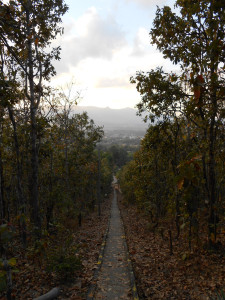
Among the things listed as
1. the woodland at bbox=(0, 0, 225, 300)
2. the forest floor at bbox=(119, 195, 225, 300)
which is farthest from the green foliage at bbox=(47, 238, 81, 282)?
the forest floor at bbox=(119, 195, 225, 300)

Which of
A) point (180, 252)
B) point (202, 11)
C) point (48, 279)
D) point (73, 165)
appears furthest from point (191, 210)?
point (73, 165)

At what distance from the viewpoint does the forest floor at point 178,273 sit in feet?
18.8

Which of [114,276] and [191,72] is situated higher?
[191,72]

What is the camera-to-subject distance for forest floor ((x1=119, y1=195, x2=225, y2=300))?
5742 millimetres

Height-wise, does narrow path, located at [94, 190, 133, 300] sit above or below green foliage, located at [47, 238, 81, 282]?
below

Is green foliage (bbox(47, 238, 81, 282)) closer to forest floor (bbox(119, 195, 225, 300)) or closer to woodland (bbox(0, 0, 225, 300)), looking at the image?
woodland (bbox(0, 0, 225, 300))

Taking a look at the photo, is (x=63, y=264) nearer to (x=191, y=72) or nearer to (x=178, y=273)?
(x=178, y=273)

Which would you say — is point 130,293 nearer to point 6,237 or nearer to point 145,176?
point 6,237

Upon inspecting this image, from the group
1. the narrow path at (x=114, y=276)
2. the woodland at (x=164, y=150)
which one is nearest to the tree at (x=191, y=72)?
the woodland at (x=164, y=150)

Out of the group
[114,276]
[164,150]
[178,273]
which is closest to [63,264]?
[114,276]

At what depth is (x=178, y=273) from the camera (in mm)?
6891

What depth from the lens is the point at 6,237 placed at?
2.71m

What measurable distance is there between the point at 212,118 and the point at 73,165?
12309 mm

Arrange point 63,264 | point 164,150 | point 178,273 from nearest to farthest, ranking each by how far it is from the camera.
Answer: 1. point 63,264
2. point 178,273
3. point 164,150
